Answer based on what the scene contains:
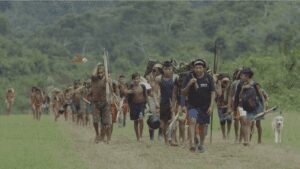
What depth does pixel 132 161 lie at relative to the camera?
16.7 meters

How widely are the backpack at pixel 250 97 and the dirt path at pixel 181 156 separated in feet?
2.75

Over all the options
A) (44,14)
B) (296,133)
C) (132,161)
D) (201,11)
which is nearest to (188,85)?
(132,161)

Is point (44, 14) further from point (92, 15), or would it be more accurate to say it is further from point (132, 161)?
point (132, 161)

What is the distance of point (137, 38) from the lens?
340 feet

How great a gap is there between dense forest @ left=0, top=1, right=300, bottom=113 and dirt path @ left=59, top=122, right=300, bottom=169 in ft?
143

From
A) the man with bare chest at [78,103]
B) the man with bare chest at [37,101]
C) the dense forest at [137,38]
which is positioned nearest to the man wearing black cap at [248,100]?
the man with bare chest at [78,103]

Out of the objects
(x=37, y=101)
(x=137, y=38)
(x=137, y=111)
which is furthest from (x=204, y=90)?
(x=137, y=38)

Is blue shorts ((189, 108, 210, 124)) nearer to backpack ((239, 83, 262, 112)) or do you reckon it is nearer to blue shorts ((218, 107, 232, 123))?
backpack ((239, 83, 262, 112))

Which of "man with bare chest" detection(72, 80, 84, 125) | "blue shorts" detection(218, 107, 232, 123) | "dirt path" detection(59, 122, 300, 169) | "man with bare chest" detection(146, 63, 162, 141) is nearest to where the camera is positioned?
"dirt path" detection(59, 122, 300, 169)

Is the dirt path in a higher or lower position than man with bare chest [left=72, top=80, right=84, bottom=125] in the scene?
lower

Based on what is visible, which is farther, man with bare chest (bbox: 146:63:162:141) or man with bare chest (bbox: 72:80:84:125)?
man with bare chest (bbox: 72:80:84:125)

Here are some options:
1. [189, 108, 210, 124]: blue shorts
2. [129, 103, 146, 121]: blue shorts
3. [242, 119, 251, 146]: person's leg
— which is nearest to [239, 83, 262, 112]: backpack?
[242, 119, 251, 146]: person's leg

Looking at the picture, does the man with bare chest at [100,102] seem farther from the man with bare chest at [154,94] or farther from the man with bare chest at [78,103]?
the man with bare chest at [78,103]

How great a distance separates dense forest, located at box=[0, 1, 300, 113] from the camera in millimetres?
78625
